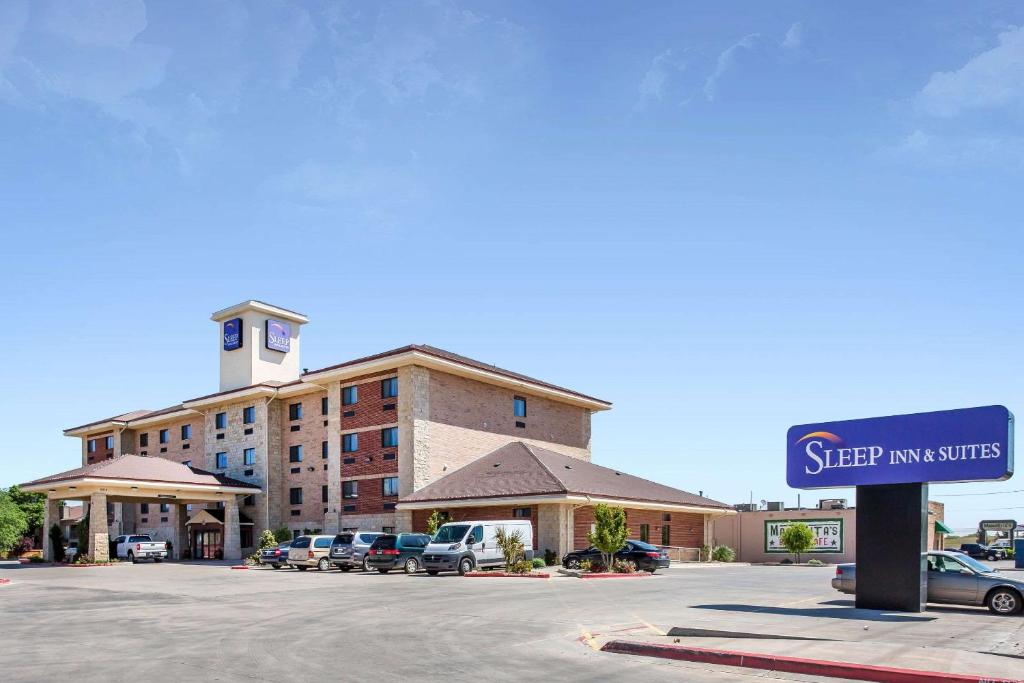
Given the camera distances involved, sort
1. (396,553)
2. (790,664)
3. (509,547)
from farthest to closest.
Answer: (396,553) < (509,547) < (790,664)

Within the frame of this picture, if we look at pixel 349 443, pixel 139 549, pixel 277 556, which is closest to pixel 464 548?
pixel 277 556

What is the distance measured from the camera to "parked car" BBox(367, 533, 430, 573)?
116 feet

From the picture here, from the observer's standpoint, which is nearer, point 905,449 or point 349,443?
point 905,449

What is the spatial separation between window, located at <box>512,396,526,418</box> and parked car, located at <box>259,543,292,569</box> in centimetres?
1565

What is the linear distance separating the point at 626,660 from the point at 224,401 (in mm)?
47561

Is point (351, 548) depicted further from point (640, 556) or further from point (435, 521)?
point (640, 556)

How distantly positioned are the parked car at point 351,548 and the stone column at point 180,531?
931 inches

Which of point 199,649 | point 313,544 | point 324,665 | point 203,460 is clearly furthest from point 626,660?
point 203,460

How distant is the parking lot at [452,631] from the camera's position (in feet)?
37.9

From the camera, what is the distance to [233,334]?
56844 millimetres

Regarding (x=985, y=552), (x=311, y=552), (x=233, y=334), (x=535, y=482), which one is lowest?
(x=985, y=552)

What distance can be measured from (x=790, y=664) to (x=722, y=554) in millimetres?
39152

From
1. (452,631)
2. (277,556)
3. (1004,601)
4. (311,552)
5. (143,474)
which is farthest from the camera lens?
(143,474)

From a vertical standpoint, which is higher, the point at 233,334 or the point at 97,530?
the point at 233,334
